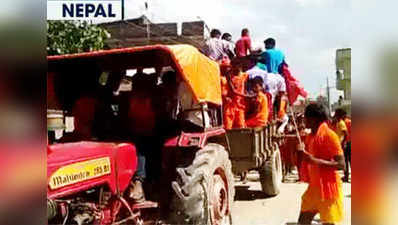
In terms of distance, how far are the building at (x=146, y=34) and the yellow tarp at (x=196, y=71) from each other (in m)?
5.30

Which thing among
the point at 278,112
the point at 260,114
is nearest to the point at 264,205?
the point at 260,114

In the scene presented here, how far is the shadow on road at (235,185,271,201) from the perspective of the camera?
22.6ft

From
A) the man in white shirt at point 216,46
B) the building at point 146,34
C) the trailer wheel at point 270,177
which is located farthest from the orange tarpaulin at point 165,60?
the building at point 146,34

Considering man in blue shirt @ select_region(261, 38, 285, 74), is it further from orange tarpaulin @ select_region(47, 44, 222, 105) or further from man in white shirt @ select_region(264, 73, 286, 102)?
orange tarpaulin @ select_region(47, 44, 222, 105)

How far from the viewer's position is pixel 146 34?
446 inches

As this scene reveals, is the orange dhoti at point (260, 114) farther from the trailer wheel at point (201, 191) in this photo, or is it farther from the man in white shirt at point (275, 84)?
the trailer wheel at point (201, 191)

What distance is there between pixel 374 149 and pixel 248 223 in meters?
3.54

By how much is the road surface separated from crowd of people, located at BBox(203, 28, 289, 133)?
0.95 meters

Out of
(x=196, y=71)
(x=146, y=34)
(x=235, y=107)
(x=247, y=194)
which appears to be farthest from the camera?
(x=146, y=34)

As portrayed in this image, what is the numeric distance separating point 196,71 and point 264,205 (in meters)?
2.72

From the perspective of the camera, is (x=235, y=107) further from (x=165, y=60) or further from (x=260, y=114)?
(x=165, y=60)

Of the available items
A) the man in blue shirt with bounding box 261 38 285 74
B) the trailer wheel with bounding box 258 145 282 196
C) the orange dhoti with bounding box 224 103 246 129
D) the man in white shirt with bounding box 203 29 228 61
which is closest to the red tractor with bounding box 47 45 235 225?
the orange dhoti with bounding box 224 103 246 129

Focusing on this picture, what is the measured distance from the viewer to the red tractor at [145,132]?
3695 mm

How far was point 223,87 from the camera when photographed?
5949 millimetres
